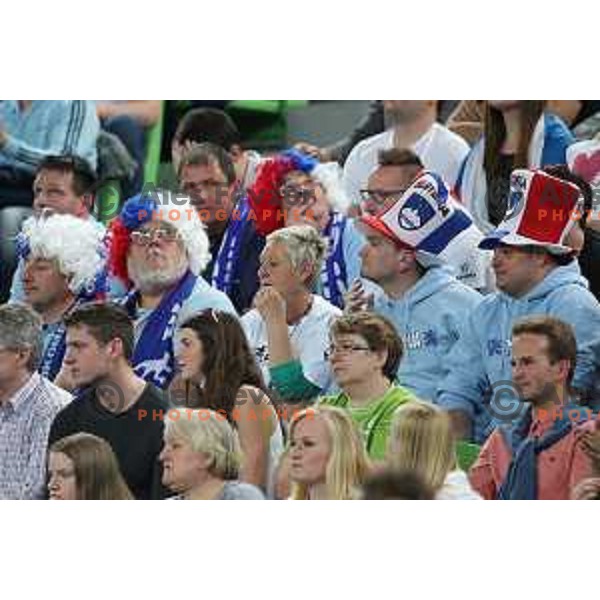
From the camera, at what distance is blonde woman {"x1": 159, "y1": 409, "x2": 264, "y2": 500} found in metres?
6.85

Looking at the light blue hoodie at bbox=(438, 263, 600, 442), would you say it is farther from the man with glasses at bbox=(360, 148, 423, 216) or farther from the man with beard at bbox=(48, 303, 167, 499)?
the man with beard at bbox=(48, 303, 167, 499)

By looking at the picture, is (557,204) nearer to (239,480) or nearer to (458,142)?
(458,142)

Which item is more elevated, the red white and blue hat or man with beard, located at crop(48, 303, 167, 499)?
the red white and blue hat

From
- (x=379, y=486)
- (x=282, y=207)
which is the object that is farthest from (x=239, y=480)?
(x=282, y=207)

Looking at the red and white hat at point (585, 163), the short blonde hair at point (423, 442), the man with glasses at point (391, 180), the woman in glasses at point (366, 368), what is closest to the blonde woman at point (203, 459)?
the woman in glasses at point (366, 368)

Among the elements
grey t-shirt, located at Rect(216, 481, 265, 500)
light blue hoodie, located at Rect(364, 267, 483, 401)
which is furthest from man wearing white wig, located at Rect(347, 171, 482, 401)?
grey t-shirt, located at Rect(216, 481, 265, 500)

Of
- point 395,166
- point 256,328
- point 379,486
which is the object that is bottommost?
point 379,486

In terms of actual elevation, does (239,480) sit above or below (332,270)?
below

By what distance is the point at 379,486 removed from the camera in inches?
265

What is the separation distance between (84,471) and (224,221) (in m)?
0.89

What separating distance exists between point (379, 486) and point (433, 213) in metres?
0.86

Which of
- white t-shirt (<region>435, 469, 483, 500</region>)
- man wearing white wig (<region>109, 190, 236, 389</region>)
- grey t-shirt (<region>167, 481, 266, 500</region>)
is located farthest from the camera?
man wearing white wig (<region>109, 190, 236, 389</region>)

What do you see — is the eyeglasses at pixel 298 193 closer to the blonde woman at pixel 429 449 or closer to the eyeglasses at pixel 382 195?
the eyeglasses at pixel 382 195

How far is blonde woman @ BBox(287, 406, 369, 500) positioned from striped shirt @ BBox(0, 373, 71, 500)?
0.78 metres
